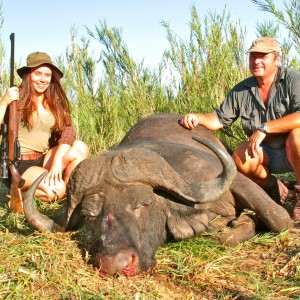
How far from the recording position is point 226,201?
167 inches

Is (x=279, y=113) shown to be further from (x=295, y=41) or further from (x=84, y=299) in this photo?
(x=84, y=299)

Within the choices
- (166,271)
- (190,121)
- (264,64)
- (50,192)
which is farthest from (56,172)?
(264,64)

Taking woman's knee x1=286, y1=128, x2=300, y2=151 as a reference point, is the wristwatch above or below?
above

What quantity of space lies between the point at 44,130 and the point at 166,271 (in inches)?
112

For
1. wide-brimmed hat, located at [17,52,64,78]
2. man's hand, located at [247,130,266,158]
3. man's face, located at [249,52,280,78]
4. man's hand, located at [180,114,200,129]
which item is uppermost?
wide-brimmed hat, located at [17,52,64,78]

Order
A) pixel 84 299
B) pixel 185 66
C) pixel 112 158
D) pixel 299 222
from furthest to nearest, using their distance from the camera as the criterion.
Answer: pixel 185 66, pixel 299 222, pixel 112 158, pixel 84 299

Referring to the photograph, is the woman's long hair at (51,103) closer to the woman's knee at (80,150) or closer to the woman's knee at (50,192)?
the woman's knee at (80,150)

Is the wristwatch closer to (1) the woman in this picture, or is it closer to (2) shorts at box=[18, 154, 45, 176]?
(1) the woman

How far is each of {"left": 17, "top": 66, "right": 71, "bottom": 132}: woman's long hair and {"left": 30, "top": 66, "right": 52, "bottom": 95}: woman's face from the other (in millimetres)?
56

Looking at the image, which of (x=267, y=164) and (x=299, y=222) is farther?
(x=267, y=164)

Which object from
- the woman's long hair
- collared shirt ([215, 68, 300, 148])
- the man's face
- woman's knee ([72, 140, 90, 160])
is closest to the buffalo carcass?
collared shirt ([215, 68, 300, 148])

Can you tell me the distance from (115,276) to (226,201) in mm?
1520

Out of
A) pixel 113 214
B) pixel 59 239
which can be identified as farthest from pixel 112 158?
pixel 59 239

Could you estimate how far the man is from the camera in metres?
4.86
